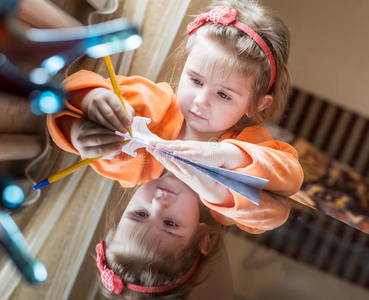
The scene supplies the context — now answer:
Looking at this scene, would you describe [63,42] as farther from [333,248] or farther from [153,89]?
[333,248]

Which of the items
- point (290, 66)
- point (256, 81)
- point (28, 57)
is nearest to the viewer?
point (28, 57)

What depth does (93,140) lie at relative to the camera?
0.37 meters

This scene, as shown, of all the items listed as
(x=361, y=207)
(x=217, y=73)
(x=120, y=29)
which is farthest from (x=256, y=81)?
(x=361, y=207)

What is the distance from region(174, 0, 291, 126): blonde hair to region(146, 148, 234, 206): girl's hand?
95 mm

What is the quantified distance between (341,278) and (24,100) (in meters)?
0.31

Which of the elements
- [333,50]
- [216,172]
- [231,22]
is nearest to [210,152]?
[216,172]

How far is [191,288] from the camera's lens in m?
0.32

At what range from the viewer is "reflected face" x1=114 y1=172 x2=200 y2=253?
33 cm

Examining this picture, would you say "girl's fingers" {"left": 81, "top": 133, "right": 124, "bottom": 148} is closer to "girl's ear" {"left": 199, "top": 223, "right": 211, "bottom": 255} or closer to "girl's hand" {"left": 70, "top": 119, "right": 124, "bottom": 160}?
"girl's hand" {"left": 70, "top": 119, "right": 124, "bottom": 160}

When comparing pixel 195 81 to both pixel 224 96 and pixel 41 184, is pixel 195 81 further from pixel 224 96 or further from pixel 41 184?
pixel 41 184

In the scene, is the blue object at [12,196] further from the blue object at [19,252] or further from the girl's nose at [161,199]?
the girl's nose at [161,199]

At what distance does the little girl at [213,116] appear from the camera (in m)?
0.37

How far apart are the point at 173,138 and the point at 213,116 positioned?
50 mm

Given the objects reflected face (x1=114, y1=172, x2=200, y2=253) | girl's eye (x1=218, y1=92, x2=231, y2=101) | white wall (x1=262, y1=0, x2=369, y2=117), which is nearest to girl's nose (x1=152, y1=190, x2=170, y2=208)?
reflected face (x1=114, y1=172, x2=200, y2=253)
